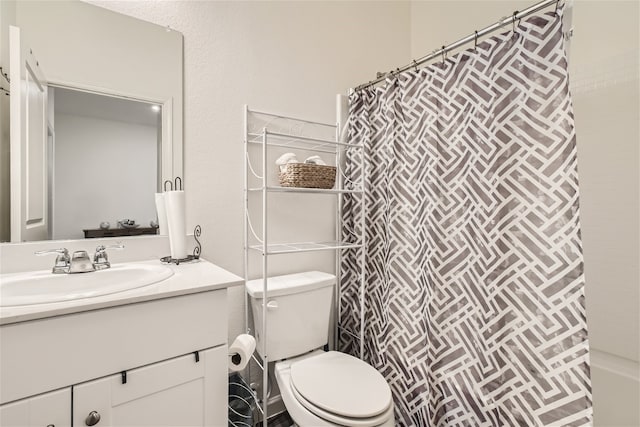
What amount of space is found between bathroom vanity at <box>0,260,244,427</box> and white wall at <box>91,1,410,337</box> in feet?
1.60

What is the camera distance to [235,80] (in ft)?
4.90

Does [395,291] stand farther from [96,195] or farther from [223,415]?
[96,195]

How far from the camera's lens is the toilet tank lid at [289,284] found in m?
1.38

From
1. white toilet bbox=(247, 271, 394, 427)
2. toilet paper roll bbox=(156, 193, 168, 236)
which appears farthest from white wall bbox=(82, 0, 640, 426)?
white toilet bbox=(247, 271, 394, 427)

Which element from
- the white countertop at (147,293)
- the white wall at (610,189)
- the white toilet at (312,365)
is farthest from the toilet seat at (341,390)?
the white wall at (610,189)

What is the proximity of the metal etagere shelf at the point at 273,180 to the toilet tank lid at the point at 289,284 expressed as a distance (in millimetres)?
57

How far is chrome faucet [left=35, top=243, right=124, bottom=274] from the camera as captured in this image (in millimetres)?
1024

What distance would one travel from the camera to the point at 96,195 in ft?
3.93

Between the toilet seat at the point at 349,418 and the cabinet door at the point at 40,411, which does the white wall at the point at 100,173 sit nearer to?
the cabinet door at the point at 40,411

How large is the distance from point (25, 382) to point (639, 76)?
2.30 meters

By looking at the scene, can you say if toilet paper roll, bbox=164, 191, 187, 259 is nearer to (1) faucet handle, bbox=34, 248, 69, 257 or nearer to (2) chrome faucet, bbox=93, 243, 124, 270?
(2) chrome faucet, bbox=93, 243, 124, 270

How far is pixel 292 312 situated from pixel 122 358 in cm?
76

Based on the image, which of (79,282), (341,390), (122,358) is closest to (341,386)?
(341,390)

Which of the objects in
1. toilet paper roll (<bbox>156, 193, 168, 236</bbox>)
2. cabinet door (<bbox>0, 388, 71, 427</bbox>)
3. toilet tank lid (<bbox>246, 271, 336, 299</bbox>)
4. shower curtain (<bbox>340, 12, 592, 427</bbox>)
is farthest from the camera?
toilet tank lid (<bbox>246, 271, 336, 299</bbox>)
